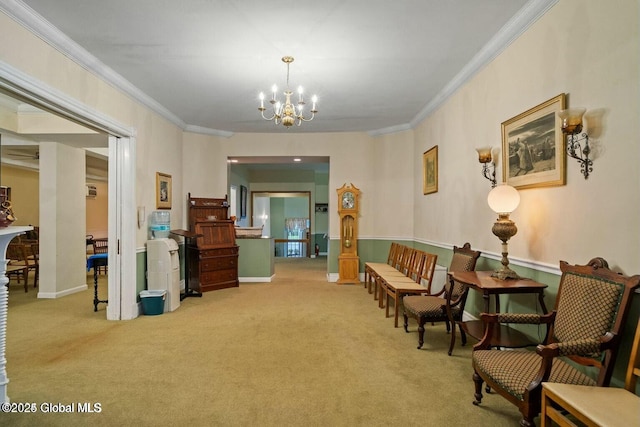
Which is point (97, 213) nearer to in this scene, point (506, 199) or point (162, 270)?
point (162, 270)

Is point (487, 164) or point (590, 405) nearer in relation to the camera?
point (590, 405)

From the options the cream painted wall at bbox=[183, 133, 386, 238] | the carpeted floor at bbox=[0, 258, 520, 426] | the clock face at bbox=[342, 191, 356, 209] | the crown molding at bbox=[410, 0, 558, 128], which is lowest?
the carpeted floor at bbox=[0, 258, 520, 426]

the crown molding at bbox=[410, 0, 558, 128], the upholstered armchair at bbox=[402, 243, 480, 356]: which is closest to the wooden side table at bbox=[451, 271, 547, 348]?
the upholstered armchair at bbox=[402, 243, 480, 356]

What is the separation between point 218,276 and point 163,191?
1.78 m

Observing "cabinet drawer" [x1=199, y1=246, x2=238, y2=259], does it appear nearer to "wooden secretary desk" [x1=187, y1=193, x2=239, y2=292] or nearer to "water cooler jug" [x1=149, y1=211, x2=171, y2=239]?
"wooden secretary desk" [x1=187, y1=193, x2=239, y2=292]

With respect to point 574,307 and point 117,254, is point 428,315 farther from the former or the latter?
point 117,254

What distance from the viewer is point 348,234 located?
7066mm

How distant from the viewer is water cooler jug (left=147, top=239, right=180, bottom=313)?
4988 mm

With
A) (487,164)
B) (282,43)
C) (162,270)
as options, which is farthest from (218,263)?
(487,164)

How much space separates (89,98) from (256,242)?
13.3 feet

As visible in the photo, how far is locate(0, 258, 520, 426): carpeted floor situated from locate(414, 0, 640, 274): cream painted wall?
1.26 m

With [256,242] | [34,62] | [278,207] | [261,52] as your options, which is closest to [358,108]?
[261,52]

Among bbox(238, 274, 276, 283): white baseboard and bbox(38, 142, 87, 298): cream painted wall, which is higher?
bbox(38, 142, 87, 298): cream painted wall

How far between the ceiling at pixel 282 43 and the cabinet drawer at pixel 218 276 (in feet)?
9.50
